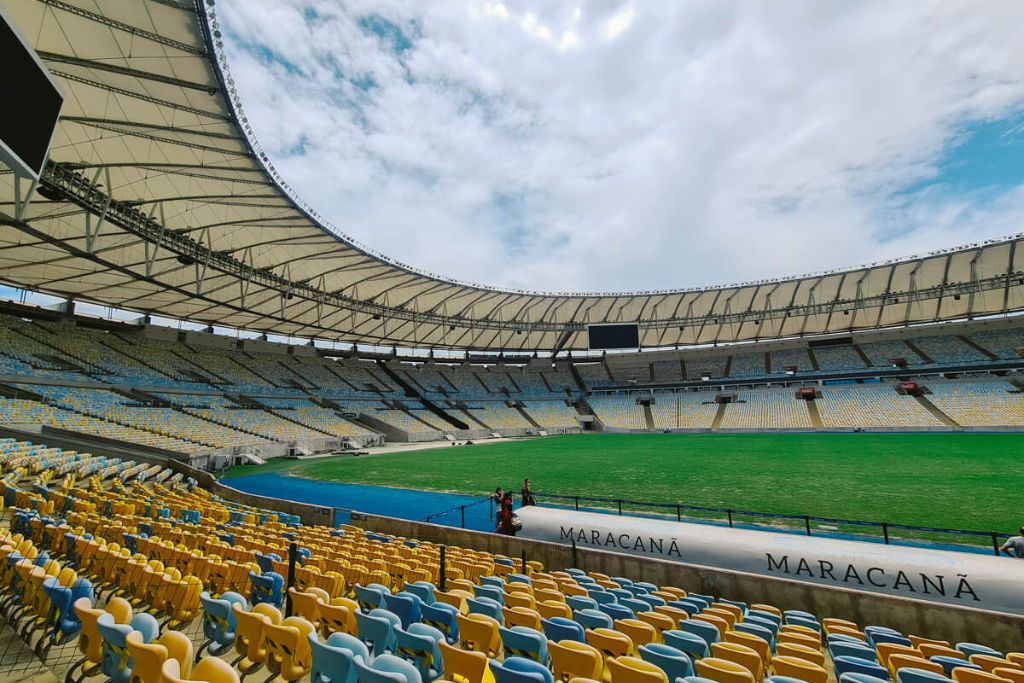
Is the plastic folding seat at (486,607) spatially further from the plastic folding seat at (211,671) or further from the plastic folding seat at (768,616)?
the plastic folding seat at (768,616)

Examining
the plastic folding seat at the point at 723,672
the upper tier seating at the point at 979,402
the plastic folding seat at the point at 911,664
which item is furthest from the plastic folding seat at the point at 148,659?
the upper tier seating at the point at 979,402

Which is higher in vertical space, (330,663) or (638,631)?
(330,663)

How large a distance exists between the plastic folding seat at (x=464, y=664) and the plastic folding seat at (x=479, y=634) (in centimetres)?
73

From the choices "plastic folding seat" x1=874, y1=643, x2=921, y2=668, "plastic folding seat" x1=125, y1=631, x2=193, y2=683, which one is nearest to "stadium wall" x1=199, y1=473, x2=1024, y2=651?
"plastic folding seat" x1=874, y1=643, x2=921, y2=668

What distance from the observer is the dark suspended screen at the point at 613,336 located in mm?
54688

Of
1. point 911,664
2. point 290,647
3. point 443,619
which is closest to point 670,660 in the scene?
point 443,619

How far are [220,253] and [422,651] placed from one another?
2890 centimetres

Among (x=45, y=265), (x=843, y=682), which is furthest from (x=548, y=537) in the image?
(x=45, y=265)

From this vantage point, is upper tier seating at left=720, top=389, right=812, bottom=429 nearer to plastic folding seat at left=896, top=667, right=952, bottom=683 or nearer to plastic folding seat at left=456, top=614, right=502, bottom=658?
plastic folding seat at left=896, top=667, right=952, bottom=683

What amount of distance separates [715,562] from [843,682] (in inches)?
236

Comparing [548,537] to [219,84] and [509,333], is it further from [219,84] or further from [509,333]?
[509,333]

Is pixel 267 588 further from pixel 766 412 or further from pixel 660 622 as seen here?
pixel 766 412

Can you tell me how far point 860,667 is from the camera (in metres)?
3.98

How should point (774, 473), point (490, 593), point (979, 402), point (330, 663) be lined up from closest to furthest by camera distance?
point (330, 663) < point (490, 593) < point (774, 473) < point (979, 402)
